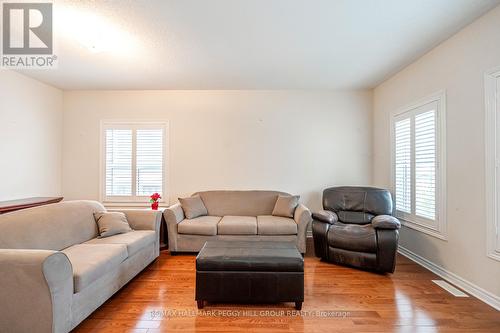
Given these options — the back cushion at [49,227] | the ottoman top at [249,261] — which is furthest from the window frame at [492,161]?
the back cushion at [49,227]

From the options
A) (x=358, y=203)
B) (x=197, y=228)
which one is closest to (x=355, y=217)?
(x=358, y=203)

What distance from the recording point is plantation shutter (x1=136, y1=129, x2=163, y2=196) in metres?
4.63

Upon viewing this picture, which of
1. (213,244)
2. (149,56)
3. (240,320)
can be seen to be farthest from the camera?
(149,56)

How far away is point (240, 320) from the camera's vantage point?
2.12 metres

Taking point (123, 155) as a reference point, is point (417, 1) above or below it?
above

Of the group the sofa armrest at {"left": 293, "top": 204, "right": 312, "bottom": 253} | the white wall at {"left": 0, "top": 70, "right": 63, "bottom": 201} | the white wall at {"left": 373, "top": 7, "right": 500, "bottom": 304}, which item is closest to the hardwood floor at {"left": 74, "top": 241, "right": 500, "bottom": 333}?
the white wall at {"left": 373, "top": 7, "right": 500, "bottom": 304}

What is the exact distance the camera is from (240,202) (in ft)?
14.2

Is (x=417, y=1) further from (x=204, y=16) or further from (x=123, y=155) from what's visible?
(x=123, y=155)

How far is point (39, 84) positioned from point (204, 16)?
3639mm

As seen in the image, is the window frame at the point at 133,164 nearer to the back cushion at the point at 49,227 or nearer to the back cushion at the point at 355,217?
the back cushion at the point at 49,227

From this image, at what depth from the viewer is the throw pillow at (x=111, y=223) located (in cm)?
300

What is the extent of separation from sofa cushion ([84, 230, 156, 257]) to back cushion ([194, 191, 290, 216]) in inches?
50.7

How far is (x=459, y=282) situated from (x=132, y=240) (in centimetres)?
371

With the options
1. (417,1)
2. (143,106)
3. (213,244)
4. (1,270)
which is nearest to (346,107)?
(417,1)
